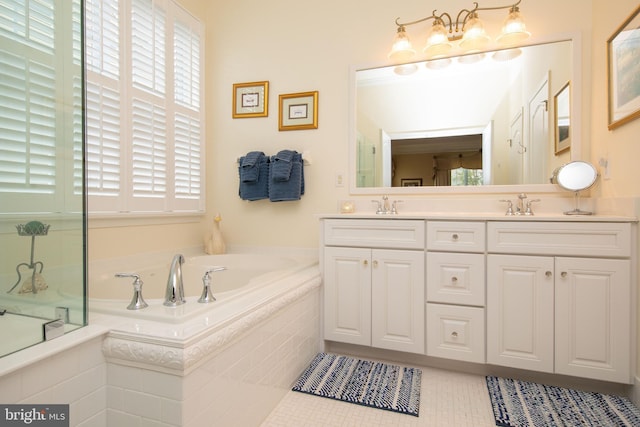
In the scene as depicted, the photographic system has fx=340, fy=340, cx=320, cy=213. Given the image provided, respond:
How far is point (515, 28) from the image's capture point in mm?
2037

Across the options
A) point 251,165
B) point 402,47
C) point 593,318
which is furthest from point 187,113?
point 593,318

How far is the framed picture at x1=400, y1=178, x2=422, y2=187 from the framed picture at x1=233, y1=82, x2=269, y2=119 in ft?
3.94

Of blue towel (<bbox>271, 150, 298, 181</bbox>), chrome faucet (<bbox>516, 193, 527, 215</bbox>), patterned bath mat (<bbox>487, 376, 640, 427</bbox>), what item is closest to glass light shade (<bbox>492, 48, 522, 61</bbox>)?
chrome faucet (<bbox>516, 193, 527, 215</bbox>)

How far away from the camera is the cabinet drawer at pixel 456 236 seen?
1.85 metres

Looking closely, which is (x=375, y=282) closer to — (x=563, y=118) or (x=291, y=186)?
(x=291, y=186)

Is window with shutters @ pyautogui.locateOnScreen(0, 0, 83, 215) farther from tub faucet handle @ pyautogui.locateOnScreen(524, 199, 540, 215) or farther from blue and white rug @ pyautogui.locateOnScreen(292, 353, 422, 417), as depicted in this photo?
tub faucet handle @ pyautogui.locateOnScreen(524, 199, 540, 215)

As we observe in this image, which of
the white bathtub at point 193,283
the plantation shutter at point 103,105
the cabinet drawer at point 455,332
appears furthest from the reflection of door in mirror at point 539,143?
the plantation shutter at point 103,105

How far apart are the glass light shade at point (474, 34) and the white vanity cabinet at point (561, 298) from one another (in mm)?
1175

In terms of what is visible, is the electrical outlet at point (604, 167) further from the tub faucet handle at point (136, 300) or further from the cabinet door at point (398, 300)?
the tub faucet handle at point (136, 300)

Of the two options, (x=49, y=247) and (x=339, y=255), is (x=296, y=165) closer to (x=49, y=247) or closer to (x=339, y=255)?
(x=339, y=255)

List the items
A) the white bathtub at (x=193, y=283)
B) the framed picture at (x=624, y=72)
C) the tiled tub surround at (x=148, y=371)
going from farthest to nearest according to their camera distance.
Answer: the framed picture at (x=624, y=72) → the white bathtub at (x=193, y=283) → the tiled tub surround at (x=148, y=371)

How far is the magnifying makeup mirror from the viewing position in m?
1.94

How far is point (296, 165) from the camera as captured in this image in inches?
99.3

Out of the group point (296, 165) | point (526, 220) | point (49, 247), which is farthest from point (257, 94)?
point (526, 220)
